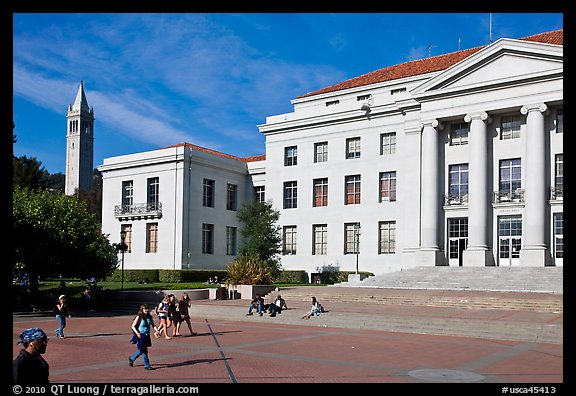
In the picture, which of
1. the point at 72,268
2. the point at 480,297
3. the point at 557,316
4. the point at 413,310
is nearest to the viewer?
the point at 557,316

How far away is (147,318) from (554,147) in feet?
112

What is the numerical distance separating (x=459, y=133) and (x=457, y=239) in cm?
787

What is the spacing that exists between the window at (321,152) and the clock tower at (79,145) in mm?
94258

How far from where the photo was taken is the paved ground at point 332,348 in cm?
1345

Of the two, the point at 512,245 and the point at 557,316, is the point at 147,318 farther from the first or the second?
the point at 512,245

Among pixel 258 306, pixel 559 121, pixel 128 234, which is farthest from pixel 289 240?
pixel 258 306

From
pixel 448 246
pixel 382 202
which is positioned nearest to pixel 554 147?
pixel 448 246

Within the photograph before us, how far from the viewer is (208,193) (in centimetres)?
5738

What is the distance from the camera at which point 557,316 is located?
2516 centimetres

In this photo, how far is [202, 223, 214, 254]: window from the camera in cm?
5634

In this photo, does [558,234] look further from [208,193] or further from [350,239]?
[208,193]

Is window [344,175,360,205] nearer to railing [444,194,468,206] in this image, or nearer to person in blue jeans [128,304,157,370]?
railing [444,194,468,206]

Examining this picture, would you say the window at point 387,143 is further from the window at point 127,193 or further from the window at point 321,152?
the window at point 127,193
